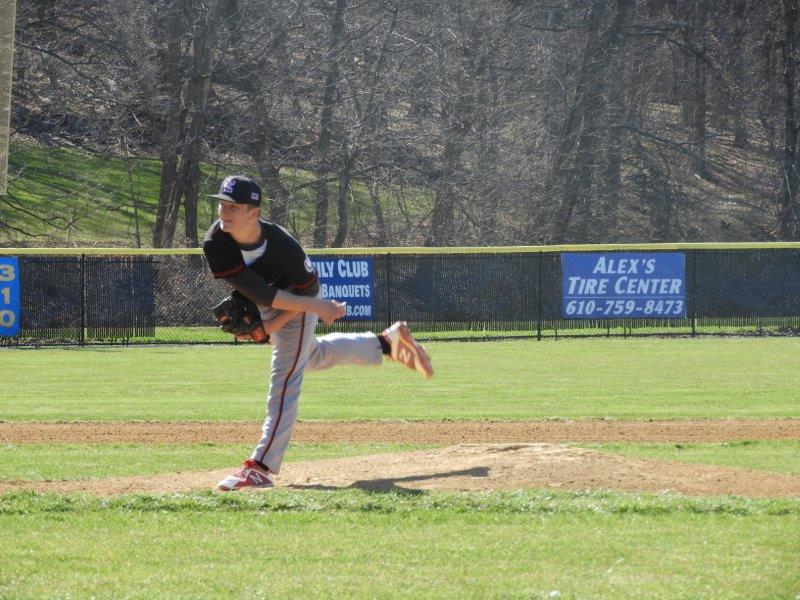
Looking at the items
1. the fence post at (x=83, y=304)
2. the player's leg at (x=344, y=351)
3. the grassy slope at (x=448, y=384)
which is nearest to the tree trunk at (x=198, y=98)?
the fence post at (x=83, y=304)

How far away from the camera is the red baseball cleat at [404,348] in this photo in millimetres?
6988

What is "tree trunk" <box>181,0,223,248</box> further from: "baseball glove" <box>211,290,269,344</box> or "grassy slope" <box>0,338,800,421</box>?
"baseball glove" <box>211,290,269,344</box>

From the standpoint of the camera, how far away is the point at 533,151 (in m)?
34.5

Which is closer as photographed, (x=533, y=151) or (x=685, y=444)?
(x=685, y=444)

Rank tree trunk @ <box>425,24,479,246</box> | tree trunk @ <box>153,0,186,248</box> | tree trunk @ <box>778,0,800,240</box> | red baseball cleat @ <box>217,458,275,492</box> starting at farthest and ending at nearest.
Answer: tree trunk @ <box>778,0,800,240</box> → tree trunk @ <box>425,24,479,246</box> → tree trunk @ <box>153,0,186,248</box> → red baseball cleat @ <box>217,458,275,492</box>

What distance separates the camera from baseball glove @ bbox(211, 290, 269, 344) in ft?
20.6

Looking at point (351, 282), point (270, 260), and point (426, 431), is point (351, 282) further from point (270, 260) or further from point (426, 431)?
point (270, 260)

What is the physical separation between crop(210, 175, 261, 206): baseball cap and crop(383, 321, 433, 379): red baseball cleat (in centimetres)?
134

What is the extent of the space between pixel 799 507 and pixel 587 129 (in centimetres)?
2997

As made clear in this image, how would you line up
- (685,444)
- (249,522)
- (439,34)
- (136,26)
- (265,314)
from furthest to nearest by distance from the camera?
1. (439,34)
2. (136,26)
3. (685,444)
4. (265,314)
5. (249,522)

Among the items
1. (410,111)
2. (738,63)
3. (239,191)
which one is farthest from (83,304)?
(738,63)

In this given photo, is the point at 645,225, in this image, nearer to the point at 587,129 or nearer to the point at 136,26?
the point at 587,129

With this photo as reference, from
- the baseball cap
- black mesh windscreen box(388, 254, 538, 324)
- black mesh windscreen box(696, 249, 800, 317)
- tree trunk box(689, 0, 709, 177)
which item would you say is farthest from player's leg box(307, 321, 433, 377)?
tree trunk box(689, 0, 709, 177)

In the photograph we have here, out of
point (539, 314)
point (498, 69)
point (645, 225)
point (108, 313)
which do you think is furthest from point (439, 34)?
point (108, 313)
